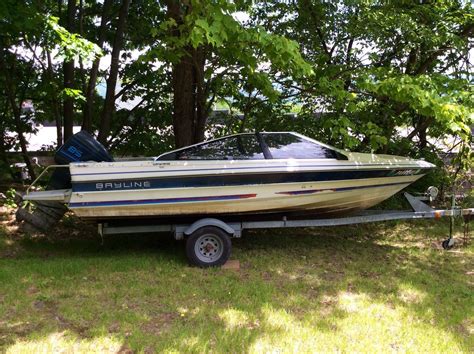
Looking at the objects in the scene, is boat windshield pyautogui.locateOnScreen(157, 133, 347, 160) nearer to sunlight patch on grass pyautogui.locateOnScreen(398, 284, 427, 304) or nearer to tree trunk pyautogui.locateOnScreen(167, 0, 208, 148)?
sunlight patch on grass pyautogui.locateOnScreen(398, 284, 427, 304)

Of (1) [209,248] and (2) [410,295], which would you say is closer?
(2) [410,295]

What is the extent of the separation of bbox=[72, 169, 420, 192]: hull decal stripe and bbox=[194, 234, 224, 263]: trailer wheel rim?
67cm

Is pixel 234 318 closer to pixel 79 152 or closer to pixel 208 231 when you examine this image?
pixel 208 231

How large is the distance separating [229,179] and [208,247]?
0.87 metres

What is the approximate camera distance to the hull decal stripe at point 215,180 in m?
5.54

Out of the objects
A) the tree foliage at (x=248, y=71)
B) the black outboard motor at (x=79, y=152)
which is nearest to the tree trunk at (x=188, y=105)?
the tree foliage at (x=248, y=71)

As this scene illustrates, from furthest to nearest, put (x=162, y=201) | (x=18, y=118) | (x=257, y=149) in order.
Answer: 1. (x=18, y=118)
2. (x=257, y=149)
3. (x=162, y=201)

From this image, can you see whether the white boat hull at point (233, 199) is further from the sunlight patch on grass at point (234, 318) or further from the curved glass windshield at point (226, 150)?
the sunlight patch on grass at point (234, 318)

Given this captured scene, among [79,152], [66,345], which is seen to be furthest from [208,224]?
[66,345]

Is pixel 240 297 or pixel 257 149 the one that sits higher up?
pixel 257 149

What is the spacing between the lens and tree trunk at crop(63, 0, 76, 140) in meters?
8.62

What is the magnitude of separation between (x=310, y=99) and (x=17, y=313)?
580 cm

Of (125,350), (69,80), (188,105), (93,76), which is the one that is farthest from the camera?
(93,76)

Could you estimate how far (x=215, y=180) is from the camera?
575cm
